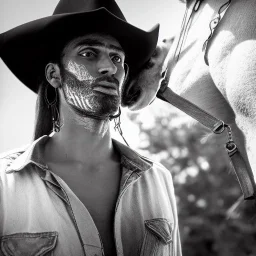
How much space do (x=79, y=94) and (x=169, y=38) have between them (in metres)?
0.57

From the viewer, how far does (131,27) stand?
2.35 m

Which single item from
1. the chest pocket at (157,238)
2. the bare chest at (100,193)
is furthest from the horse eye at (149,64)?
the chest pocket at (157,238)

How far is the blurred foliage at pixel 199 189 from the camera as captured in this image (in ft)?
41.0

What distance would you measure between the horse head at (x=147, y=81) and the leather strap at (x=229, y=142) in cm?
12

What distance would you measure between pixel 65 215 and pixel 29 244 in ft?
0.63

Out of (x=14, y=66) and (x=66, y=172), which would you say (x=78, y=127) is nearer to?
(x=66, y=172)

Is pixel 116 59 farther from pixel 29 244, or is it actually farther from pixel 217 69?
pixel 29 244

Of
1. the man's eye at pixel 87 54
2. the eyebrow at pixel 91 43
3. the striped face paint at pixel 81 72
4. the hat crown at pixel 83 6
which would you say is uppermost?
the hat crown at pixel 83 6

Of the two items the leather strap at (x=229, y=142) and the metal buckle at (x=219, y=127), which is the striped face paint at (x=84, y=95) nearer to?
the leather strap at (x=229, y=142)

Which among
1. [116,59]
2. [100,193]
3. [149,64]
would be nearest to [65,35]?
[116,59]

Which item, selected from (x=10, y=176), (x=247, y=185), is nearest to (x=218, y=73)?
(x=247, y=185)

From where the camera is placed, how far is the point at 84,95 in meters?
2.23

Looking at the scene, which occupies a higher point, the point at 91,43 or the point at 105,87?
the point at 91,43

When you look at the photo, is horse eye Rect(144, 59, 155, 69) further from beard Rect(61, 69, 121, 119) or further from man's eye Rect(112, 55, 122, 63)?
beard Rect(61, 69, 121, 119)
